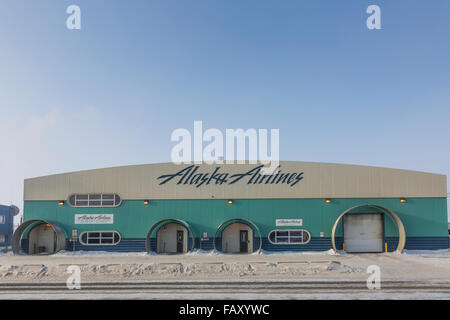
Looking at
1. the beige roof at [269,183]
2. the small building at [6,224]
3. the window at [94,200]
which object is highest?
the beige roof at [269,183]

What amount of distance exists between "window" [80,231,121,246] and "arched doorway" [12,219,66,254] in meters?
1.35

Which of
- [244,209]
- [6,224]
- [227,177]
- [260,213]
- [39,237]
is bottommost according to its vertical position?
[6,224]

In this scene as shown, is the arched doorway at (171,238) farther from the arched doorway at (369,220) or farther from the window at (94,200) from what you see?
the arched doorway at (369,220)

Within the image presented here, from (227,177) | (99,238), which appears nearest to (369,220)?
(227,177)

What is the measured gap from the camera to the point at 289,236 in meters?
24.8

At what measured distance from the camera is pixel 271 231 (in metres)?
24.8

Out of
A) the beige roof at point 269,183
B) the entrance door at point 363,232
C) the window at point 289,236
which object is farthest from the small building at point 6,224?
the entrance door at point 363,232

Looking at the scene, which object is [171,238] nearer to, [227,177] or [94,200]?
[227,177]

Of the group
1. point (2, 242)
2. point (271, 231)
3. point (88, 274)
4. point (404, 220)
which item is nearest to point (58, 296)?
point (88, 274)

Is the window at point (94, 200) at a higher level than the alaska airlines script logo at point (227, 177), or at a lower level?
lower

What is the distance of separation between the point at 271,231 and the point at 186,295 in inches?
546

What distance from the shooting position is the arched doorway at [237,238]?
2489cm

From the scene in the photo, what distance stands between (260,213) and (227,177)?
3394mm

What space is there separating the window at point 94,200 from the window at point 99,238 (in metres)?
1.94
